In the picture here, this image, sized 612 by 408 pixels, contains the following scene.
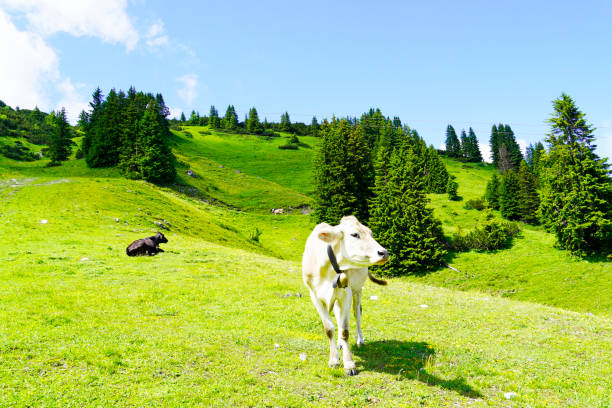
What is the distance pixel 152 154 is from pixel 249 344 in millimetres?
61119

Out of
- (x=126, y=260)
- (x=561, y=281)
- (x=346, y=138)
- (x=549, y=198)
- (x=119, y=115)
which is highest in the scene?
(x=119, y=115)

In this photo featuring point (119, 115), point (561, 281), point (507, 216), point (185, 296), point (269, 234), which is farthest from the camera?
point (507, 216)

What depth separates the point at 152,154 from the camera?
6278 cm

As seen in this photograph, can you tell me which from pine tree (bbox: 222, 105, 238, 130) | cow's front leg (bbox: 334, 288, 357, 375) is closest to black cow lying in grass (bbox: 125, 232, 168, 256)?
cow's front leg (bbox: 334, 288, 357, 375)

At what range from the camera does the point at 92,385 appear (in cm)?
690

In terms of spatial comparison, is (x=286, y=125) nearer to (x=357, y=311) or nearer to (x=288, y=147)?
(x=288, y=147)

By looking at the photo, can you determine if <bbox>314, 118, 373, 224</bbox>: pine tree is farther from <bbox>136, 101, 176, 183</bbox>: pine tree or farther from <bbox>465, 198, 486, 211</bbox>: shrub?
<bbox>465, 198, 486, 211</bbox>: shrub

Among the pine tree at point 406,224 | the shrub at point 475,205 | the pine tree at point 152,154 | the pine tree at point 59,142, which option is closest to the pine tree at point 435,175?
the shrub at point 475,205

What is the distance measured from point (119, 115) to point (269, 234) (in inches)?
1726

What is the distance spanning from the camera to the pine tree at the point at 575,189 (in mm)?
36469

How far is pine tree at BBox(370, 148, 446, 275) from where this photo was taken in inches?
1547

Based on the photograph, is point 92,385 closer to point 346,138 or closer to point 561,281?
point 561,281

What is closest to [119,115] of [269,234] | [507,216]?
[269,234]

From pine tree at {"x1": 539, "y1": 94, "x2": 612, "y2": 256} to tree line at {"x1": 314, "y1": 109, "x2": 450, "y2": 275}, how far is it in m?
13.1
